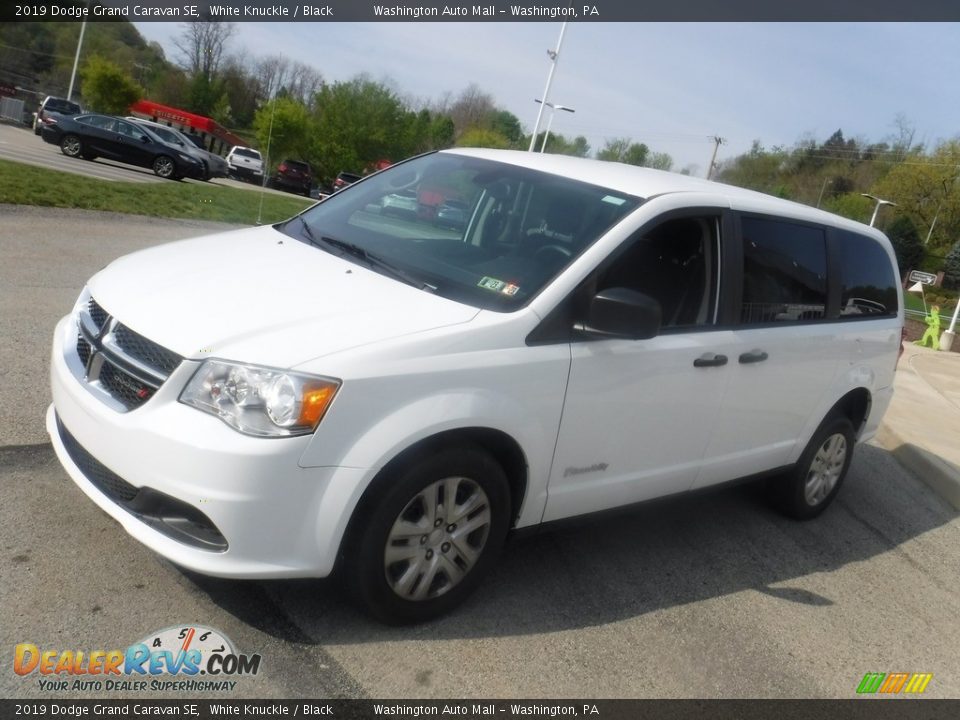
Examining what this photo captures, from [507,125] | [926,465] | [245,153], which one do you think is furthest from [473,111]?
[926,465]

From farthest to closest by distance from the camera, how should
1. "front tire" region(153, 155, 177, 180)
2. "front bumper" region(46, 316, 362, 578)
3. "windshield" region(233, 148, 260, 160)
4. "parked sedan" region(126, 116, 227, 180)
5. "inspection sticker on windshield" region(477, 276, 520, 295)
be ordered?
"windshield" region(233, 148, 260, 160)
"parked sedan" region(126, 116, 227, 180)
"front tire" region(153, 155, 177, 180)
"inspection sticker on windshield" region(477, 276, 520, 295)
"front bumper" region(46, 316, 362, 578)

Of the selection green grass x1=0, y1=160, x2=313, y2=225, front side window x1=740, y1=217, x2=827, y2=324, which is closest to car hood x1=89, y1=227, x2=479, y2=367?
front side window x1=740, y1=217, x2=827, y2=324

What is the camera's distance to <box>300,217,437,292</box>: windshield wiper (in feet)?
12.6

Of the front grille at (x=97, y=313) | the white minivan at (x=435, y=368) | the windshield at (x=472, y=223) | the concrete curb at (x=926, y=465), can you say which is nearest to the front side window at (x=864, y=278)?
the white minivan at (x=435, y=368)

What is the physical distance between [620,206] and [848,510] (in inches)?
143

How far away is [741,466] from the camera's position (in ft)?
16.8

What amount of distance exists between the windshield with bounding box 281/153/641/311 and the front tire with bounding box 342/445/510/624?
71 centimetres

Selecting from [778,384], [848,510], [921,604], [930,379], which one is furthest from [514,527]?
[930,379]

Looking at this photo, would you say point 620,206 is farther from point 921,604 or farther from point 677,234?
point 921,604

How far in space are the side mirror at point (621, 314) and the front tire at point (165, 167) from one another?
2521 cm

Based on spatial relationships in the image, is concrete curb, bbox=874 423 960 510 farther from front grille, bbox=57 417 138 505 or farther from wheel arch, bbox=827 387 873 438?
front grille, bbox=57 417 138 505

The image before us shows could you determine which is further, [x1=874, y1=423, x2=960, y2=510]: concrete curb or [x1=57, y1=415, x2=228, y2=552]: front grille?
[x1=874, y1=423, x2=960, y2=510]: concrete curb

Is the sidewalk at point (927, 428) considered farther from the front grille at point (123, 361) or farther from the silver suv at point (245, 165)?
the silver suv at point (245, 165)

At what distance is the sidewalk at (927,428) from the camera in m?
8.11
